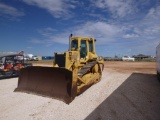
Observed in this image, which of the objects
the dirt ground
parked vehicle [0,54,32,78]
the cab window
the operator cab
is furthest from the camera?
parked vehicle [0,54,32,78]

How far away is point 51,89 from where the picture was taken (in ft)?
29.8

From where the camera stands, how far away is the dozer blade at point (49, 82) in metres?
8.48

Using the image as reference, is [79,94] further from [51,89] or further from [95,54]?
[95,54]

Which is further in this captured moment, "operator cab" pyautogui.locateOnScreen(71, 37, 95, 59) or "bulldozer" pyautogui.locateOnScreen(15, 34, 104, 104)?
"operator cab" pyautogui.locateOnScreen(71, 37, 95, 59)

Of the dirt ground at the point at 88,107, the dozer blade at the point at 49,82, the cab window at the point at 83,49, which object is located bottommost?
the dirt ground at the point at 88,107

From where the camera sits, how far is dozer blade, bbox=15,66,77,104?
27.8ft

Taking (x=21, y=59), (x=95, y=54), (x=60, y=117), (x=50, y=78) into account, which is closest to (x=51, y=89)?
(x=50, y=78)

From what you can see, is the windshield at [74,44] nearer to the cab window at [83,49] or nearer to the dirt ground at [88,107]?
the cab window at [83,49]

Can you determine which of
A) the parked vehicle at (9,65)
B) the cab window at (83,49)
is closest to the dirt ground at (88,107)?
the cab window at (83,49)

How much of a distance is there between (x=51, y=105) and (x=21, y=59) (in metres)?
10.8

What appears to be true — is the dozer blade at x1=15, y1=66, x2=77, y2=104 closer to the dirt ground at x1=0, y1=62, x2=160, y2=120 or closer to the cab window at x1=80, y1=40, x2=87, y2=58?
the dirt ground at x1=0, y1=62, x2=160, y2=120

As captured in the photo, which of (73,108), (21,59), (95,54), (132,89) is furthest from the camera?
(21,59)

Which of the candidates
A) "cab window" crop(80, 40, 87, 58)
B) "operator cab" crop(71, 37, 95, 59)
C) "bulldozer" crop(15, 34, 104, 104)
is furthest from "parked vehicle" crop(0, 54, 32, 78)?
"cab window" crop(80, 40, 87, 58)

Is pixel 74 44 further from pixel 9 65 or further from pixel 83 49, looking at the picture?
pixel 9 65
